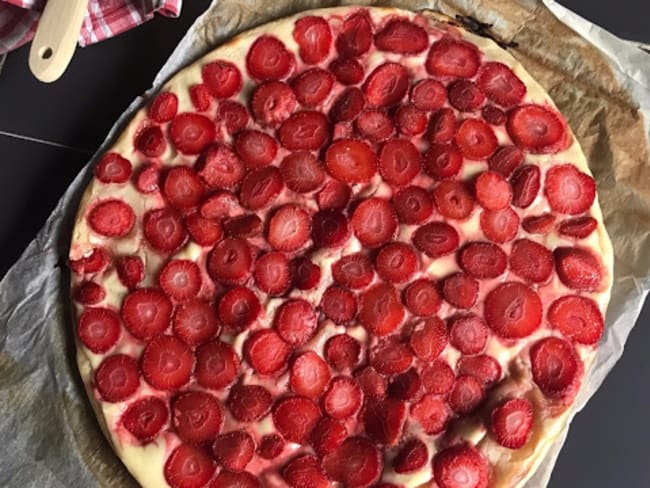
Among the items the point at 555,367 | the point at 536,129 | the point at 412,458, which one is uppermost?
the point at 536,129

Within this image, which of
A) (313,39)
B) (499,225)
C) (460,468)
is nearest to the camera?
(460,468)

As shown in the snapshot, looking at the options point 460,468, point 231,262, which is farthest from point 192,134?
point 460,468

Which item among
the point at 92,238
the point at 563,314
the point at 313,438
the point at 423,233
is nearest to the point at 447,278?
the point at 423,233

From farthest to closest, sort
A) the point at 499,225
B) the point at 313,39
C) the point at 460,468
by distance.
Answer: the point at 313,39 < the point at 499,225 < the point at 460,468

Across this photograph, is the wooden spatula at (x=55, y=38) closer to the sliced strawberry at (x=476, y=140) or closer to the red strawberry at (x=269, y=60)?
the red strawberry at (x=269, y=60)

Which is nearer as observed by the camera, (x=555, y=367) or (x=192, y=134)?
(x=555, y=367)

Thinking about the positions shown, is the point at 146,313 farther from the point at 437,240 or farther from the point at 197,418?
the point at 437,240
